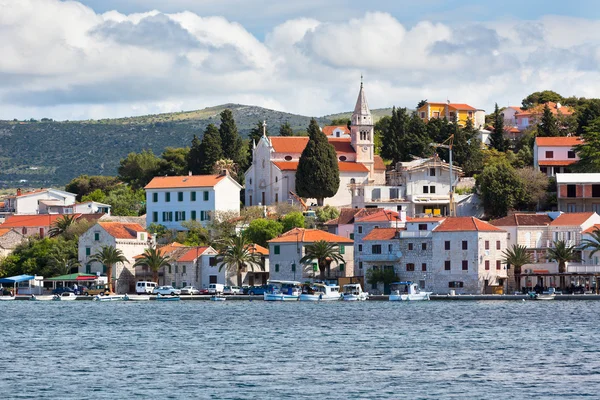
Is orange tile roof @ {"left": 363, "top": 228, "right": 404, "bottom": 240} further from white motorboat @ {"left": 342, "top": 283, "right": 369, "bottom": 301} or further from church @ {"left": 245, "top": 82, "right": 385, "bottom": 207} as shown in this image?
church @ {"left": 245, "top": 82, "right": 385, "bottom": 207}

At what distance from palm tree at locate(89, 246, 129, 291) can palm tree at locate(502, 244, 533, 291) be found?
30.7m

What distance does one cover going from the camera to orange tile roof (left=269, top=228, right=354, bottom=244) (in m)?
98.6

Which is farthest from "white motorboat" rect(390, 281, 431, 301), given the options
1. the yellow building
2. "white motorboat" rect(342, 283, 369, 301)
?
the yellow building

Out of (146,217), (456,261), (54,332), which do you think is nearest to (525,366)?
(54,332)

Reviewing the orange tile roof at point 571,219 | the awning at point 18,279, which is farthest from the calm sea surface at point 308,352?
the awning at point 18,279

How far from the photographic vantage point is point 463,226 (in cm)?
9194

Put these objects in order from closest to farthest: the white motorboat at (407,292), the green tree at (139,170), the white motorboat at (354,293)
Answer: the white motorboat at (407,292), the white motorboat at (354,293), the green tree at (139,170)

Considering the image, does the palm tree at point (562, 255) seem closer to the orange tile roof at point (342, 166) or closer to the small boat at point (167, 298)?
the small boat at point (167, 298)

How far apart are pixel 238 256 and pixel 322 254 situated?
6752 millimetres

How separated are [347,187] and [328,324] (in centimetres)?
4765

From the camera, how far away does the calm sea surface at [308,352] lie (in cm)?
4362

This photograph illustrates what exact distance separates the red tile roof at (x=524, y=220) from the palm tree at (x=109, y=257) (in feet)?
98.2

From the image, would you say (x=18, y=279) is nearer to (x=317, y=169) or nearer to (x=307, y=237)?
(x=307, y=237)

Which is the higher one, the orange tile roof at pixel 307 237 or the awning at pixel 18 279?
the orange tile roof at pixel 307 237
